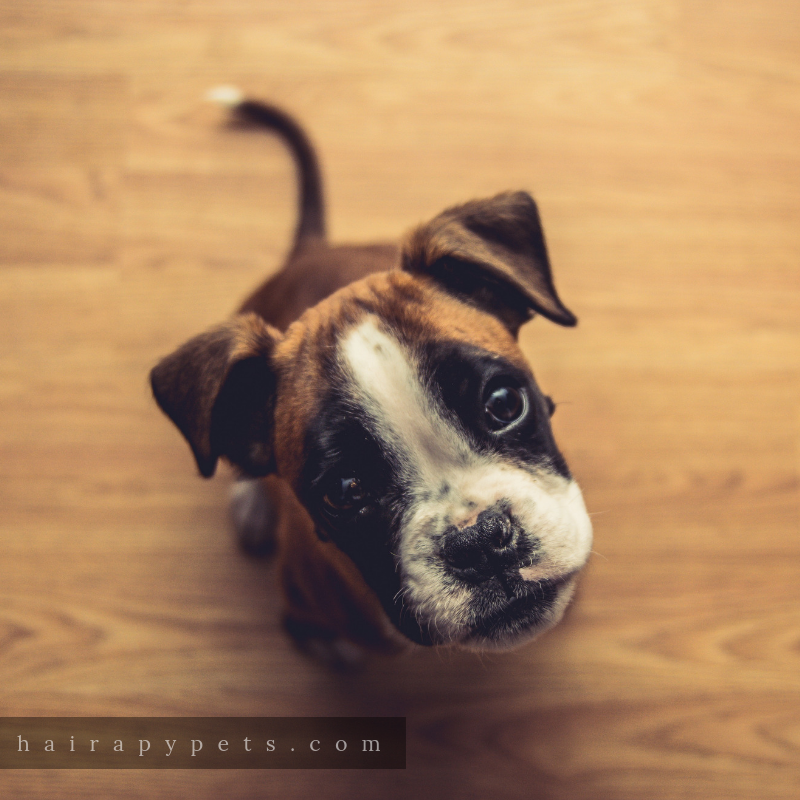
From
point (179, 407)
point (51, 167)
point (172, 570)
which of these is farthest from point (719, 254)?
point (51, 167)

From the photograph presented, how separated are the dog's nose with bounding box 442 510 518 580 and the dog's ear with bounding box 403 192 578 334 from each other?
484mm

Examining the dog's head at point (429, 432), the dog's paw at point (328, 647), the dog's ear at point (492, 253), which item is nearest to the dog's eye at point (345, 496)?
the dog's head at point (429, 432)

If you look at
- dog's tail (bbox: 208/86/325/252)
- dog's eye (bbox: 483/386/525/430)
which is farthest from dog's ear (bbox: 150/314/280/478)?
dog's tail (bbox: 208/86/325/252)

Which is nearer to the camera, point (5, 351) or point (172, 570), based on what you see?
point (172, 570)

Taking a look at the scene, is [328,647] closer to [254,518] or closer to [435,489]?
[254,518]

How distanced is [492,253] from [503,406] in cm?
35

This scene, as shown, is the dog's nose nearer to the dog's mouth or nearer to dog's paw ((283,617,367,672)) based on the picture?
the dog's mouth

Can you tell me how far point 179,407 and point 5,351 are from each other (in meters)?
1.27

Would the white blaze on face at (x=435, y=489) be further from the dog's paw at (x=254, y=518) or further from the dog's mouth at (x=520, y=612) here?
the dog's paw at (x=254, y=518)

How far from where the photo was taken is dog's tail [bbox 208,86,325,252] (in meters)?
2.28

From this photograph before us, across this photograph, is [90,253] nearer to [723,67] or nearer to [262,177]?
[262,177]

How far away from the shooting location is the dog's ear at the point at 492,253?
149cm

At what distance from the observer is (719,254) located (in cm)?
238

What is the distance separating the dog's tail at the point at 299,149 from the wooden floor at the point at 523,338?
0.07 m
